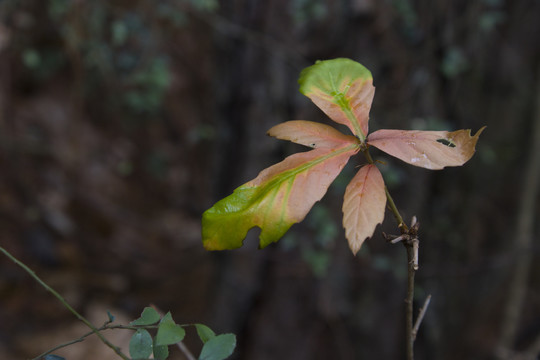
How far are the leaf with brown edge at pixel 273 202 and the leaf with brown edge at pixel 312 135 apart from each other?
2 cm

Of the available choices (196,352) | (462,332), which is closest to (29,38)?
(196,352)

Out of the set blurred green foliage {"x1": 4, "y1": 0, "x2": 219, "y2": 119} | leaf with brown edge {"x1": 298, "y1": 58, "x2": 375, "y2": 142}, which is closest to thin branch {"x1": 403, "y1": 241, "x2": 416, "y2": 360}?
leaf with brown edge {"x1": 298, "y1": 58, "x2": 375, "y2": 142}

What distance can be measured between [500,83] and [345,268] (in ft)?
3.05

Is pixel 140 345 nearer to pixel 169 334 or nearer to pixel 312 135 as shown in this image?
pixel 169 334

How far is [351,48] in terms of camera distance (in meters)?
1.53

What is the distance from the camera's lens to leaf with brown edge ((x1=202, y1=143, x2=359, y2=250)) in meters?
0.41

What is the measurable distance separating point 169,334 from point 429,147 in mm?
313

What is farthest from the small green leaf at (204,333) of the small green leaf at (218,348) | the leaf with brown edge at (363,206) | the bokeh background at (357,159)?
the bokeh background at (357,159)

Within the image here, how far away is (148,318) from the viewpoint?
1.53 feet

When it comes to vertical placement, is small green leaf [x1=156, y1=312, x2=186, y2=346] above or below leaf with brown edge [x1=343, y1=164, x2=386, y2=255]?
below

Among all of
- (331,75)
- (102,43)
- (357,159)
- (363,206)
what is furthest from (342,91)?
(102,43)

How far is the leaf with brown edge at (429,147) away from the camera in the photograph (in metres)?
0.42

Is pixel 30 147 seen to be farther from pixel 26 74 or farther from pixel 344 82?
pixel 344 82

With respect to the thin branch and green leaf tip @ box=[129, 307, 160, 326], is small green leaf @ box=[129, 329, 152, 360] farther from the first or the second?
the thin branch
